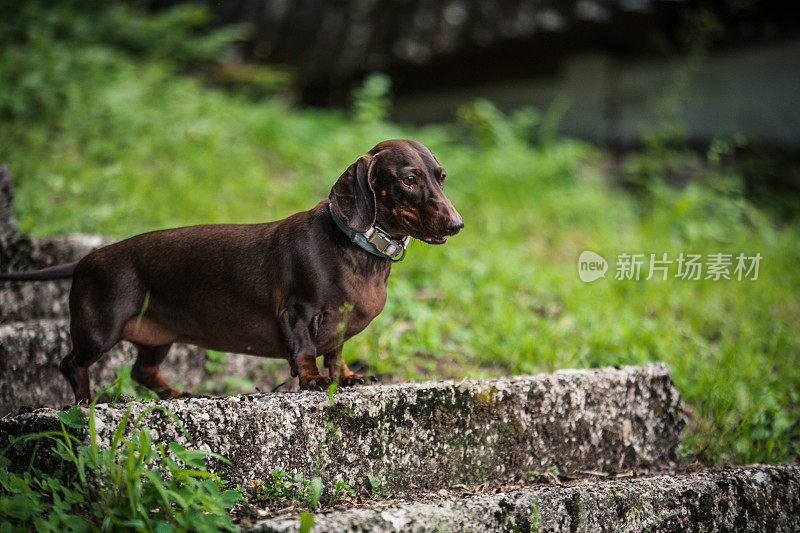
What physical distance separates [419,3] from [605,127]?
96.2 inches

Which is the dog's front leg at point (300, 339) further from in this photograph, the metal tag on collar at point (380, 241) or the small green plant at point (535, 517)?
the small green plant at point (535, 517)

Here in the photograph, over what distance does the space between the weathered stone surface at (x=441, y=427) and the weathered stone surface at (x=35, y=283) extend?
1.07 meters


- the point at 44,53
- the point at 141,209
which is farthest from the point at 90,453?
the point at 44,53

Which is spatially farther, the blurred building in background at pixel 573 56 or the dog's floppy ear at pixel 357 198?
the blurred building in background at pixel 573 56

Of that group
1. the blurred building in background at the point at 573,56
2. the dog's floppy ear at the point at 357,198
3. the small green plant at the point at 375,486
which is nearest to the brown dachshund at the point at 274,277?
the dog's floppy ear at the point at 357,198

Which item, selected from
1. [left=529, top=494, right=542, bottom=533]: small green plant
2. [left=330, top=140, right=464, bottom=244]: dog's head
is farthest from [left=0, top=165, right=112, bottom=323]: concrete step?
[left=529, top=494, right=542, bottom=533]: small green plant

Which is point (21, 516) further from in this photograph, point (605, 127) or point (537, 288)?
point (605, 127)

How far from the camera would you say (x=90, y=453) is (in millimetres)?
1485

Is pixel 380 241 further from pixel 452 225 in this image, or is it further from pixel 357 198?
pixel 452 225

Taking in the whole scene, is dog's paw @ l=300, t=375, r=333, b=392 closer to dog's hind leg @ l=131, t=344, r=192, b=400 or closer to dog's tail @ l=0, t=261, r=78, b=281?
dog's hind leg @ l=131, t=344, r=192, b=400

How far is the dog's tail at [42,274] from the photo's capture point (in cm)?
192

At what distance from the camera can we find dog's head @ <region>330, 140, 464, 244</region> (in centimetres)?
164

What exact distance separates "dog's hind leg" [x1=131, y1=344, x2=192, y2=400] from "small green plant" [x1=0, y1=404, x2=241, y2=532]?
468mm

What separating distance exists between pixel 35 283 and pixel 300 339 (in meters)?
1.43
